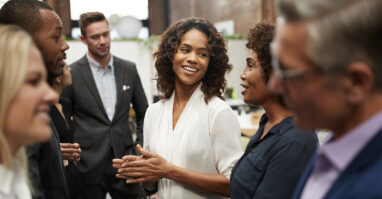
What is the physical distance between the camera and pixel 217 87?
6.23 ft

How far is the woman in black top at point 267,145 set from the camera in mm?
1203

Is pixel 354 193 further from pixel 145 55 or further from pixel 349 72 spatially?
pixel 145 55

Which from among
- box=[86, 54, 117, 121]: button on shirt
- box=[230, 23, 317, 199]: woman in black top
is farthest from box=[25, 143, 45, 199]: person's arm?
box=[86, 54, 117, 121]: button on shirt

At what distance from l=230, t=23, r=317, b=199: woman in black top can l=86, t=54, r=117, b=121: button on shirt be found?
166 centimetres

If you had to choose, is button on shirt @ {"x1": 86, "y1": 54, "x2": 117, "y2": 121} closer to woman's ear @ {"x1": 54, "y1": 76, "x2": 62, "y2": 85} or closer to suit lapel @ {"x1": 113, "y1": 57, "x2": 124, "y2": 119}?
suit lapel @ {"x1": 113, "y1": 57, "x2": 124, "y2": 119}

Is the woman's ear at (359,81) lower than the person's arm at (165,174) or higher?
higher

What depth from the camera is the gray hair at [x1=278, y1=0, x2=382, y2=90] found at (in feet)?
2.20

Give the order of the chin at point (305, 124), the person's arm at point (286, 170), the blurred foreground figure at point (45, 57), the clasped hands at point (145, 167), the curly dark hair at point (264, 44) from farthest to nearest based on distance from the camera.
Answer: the clasped hands at point (145, 167) → the curly dark hair at point (264, 44) → the blurred foreground figure at point (45, 57) → the person's arm at point (286, 170) → the chin at point (305, 124)

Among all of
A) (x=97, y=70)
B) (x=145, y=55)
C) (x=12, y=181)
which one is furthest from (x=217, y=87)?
(x=145, y=55)

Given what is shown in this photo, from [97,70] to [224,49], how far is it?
56.0 inches

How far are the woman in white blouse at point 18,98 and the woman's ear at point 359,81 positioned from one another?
68cm

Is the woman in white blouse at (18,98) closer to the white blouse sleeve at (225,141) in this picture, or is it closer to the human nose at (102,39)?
the white blouse sleeve at (225,141)

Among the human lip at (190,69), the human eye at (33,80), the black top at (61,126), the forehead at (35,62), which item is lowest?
the black top at (61,126)

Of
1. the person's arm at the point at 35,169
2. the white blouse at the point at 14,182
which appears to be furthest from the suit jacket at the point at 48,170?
the white blouse at the point at 14,182
